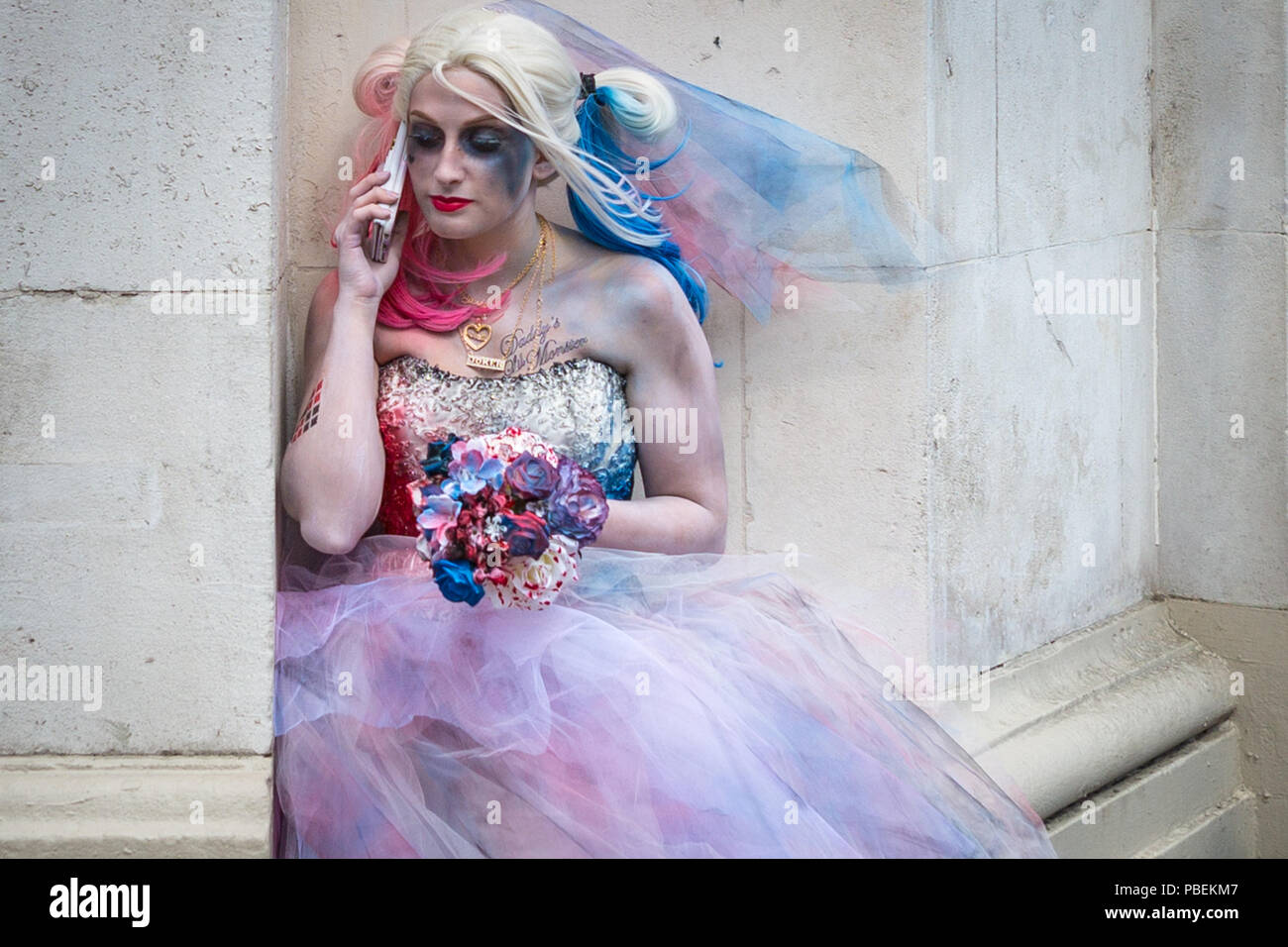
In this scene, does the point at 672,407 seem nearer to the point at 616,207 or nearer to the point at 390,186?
the point at 616,207

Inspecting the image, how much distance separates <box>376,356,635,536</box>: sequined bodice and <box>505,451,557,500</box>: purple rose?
383mm

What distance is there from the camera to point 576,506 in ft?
8.46

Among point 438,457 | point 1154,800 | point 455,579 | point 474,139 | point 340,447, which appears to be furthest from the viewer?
point 1154,800

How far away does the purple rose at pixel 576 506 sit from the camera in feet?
8.41

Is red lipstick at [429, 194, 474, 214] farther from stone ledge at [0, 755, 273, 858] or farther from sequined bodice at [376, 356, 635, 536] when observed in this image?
stone ledge at [0, 755, 273, 858]

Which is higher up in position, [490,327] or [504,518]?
[490,327]

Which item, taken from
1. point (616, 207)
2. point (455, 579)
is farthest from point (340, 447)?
point (616, 207)

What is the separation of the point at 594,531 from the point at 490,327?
569mm

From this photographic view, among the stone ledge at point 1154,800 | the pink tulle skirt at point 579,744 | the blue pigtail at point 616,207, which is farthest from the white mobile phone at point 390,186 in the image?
the stone ledge at point 1154,800

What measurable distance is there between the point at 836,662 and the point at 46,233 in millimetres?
1510

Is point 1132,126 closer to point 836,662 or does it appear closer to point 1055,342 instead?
point 1055,342

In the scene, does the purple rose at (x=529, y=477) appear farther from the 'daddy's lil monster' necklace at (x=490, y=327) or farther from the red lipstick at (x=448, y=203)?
the red lipstick at (x=448, y=203)
